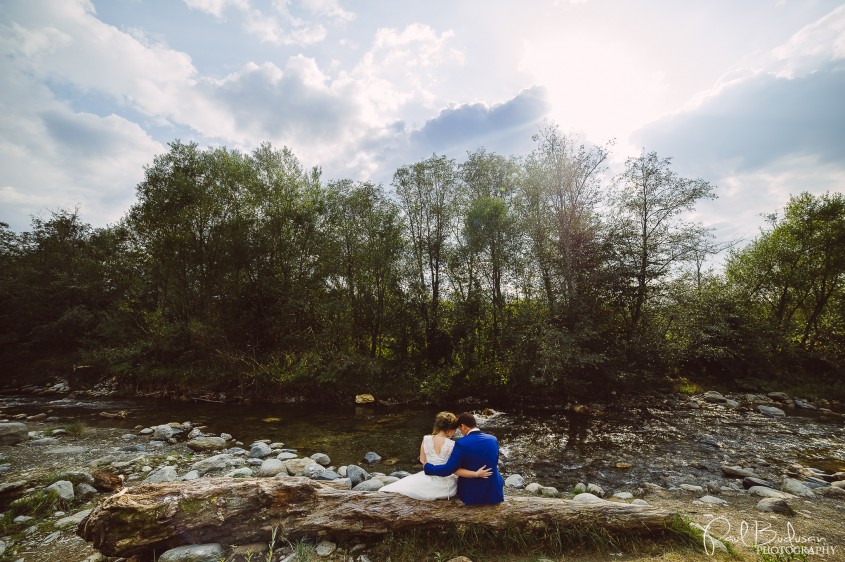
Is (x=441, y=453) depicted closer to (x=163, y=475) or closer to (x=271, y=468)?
(x=271, y=468)

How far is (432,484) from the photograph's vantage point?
5.13m

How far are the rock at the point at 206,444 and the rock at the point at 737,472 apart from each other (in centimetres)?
1499

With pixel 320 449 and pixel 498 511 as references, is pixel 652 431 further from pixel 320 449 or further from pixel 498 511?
pixel 320 449

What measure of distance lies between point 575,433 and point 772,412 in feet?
32.9

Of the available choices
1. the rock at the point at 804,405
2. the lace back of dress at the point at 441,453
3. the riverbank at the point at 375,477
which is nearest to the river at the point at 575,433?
the riverbank at the point at 375,477

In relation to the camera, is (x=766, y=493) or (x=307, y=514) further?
(x=766, y=493)

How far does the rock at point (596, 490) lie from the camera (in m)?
7.72

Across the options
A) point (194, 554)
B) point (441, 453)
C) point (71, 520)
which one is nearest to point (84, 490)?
point (71, 520)

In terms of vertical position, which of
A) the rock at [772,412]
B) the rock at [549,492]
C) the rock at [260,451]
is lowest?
the rock at [772,412]

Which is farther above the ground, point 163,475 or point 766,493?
point 163,475

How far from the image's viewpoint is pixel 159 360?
24.9 meters

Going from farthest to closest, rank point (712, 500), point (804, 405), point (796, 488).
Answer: point (804, 405), point (796, 488), point (712, 500)

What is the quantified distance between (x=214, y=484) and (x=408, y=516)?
3.02 metres

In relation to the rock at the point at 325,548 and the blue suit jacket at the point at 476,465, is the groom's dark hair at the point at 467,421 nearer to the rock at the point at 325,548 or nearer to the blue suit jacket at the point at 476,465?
the blue suit jacket at the point at 476,465
